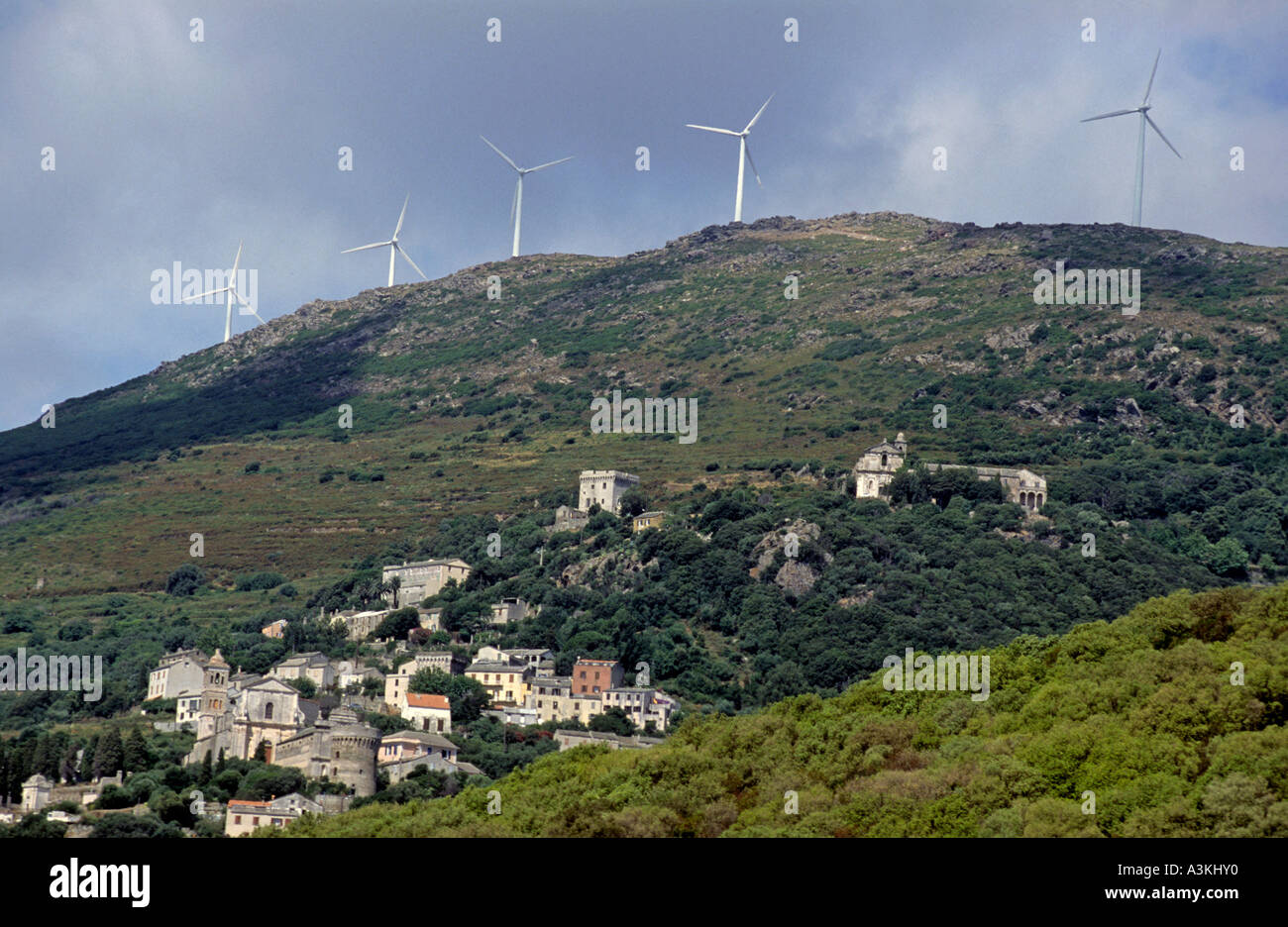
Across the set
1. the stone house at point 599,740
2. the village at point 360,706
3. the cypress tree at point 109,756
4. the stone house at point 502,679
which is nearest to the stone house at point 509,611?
the village at point 360,706

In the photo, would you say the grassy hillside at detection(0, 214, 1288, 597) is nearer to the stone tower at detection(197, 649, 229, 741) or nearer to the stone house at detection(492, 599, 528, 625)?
the stone house at detection(492, 599, 528, 625)

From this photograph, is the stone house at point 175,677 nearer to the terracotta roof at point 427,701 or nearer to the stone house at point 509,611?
the terracotta roof at point 427,701

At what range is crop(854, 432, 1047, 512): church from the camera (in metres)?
132

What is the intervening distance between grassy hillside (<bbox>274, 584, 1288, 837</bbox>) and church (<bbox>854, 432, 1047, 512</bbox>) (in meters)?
56.9

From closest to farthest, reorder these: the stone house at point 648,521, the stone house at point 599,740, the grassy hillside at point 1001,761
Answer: the grassy hillside at point 1001,761, the stone house at point 599,740, the stone house at point 648,521

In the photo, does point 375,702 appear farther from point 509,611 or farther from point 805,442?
point 805,442

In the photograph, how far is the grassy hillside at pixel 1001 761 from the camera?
4938 cm

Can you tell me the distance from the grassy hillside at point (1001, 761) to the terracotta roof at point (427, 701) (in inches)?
942

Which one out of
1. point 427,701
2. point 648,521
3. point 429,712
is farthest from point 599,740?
point 648,521

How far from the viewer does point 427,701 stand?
9919 centimetres

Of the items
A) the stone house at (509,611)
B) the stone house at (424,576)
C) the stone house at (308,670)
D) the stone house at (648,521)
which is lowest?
the stone house at (308,670)
